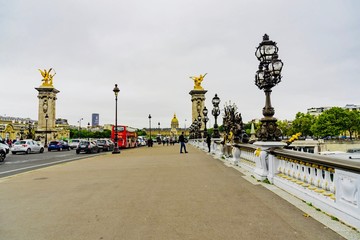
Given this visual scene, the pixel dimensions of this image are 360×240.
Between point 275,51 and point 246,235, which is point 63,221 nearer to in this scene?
point 246,235

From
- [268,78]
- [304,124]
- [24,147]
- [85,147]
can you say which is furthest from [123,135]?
[304,124]

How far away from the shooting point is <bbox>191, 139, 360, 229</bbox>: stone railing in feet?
15.4

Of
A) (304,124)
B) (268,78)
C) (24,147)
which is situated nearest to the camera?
(268,78)

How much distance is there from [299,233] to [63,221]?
409cm

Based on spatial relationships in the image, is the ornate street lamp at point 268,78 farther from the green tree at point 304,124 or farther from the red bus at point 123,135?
the green tree at point 304,124

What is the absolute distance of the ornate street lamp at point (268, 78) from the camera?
9.55 metres

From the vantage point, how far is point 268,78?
995 centimetres

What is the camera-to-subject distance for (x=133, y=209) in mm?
6277

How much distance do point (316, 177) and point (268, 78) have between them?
15.0ft

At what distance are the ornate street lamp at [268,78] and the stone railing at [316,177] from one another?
0.54 m

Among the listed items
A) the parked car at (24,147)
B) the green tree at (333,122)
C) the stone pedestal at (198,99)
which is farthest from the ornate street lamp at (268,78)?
the green tree at (333,122)

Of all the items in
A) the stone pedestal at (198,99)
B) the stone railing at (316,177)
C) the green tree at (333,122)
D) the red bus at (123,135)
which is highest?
the stone pedestal at (198,99)

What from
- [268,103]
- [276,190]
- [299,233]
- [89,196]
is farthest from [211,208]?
[268,103]

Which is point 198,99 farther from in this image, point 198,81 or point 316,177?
point 316,177
